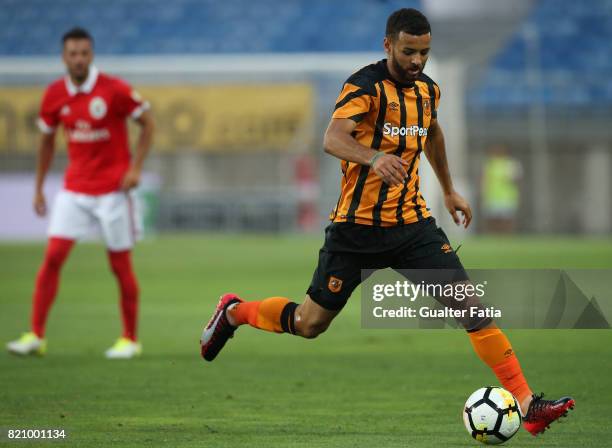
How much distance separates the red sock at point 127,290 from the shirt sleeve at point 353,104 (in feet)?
11.4

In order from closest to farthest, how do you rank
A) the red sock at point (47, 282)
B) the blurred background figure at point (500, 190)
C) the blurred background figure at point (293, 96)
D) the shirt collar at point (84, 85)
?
1. the red sock at point (47, 282)
2. the shirt collar at point (84, 85)
3. the blurred background figure at point (293, 96)
4. the blurred background figure at point (500, 190)

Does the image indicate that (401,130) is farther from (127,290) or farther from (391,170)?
(127,290)

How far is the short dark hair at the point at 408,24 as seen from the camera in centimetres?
560

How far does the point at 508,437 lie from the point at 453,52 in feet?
72.2

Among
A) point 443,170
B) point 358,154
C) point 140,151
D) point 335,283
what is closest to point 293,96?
point 140,151

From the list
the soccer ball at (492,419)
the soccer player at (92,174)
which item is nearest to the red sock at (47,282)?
the soccer player at (92,174)

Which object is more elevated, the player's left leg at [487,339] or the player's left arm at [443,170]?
the player's left arm at [443,170]

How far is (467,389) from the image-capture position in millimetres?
7203

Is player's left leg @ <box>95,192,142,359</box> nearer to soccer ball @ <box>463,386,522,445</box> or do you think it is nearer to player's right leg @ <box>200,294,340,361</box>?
player's right leg @ <box>200,294,340,361</box>

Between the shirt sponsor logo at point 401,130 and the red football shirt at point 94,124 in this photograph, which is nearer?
the shirt sponsor logo at point 401,130

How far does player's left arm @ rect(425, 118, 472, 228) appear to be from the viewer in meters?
6.30

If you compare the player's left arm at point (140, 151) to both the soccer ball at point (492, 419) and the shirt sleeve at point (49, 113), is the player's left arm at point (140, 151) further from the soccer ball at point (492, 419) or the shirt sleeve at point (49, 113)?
the soccer ball at point (492, 419)

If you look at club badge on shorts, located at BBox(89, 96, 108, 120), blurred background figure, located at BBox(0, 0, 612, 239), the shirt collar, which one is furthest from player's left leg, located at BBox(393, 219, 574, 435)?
blurred background figure, located at BBox(0, 0, 612, 239)

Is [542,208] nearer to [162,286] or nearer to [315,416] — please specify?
[162,286]
